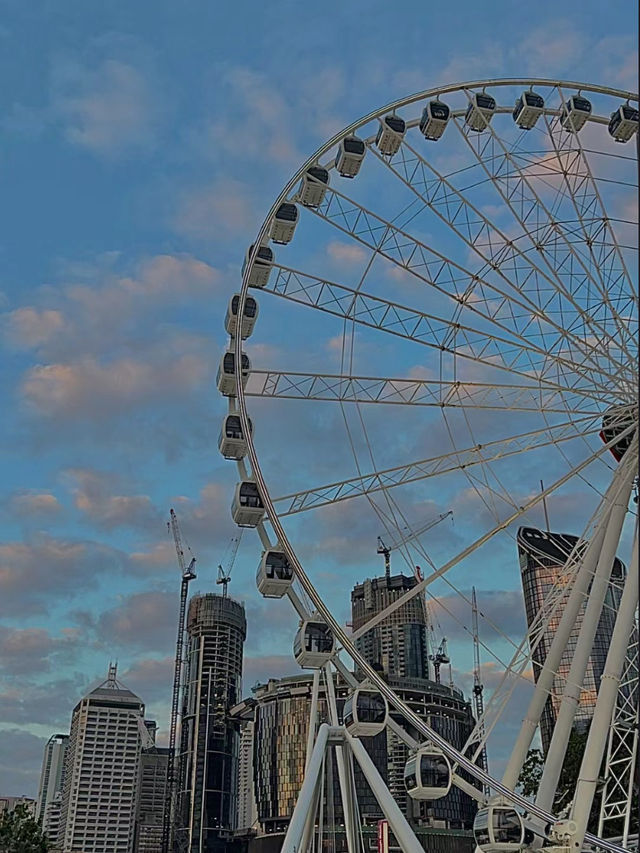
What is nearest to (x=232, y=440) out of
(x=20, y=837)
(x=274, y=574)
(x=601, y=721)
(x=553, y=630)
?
(x=274, y=574)

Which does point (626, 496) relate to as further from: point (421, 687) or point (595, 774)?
point (421, 687)

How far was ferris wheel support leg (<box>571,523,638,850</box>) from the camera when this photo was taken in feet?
92.9

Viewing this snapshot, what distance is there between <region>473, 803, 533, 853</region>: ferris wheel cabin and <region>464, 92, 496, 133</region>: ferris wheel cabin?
24.1m

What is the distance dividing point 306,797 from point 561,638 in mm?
9049

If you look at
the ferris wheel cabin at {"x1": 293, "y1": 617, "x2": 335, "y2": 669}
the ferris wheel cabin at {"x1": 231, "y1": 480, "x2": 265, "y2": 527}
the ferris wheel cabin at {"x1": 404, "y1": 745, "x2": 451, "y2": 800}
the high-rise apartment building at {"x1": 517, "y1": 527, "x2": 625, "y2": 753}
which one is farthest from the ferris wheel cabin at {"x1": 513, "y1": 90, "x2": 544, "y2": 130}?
the high-rise apartment building at {"x1": 517, "y1": 527, "x2": 625, "y2": 753}

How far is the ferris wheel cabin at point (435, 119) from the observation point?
37.9 metres

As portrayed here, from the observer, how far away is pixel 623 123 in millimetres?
38469

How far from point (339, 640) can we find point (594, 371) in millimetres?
11698

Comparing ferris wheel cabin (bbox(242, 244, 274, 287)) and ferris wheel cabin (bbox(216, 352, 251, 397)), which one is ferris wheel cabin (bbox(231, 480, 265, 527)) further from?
ferris wheel cabin (bbox(242, 244, 274, 287))

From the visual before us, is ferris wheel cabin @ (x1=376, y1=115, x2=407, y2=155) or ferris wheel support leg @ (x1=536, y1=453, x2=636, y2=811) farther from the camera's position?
ferris wheel cabin @ (x1=376, y1=115, x2=407, y2=155)

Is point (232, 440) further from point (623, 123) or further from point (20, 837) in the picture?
point (20, 837)

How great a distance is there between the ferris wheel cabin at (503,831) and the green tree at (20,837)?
129ft

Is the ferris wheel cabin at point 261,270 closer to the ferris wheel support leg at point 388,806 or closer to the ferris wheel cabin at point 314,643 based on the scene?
the ferris wheel cabin at point 314,643

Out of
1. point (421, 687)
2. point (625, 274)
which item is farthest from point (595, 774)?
point (421, 687)
